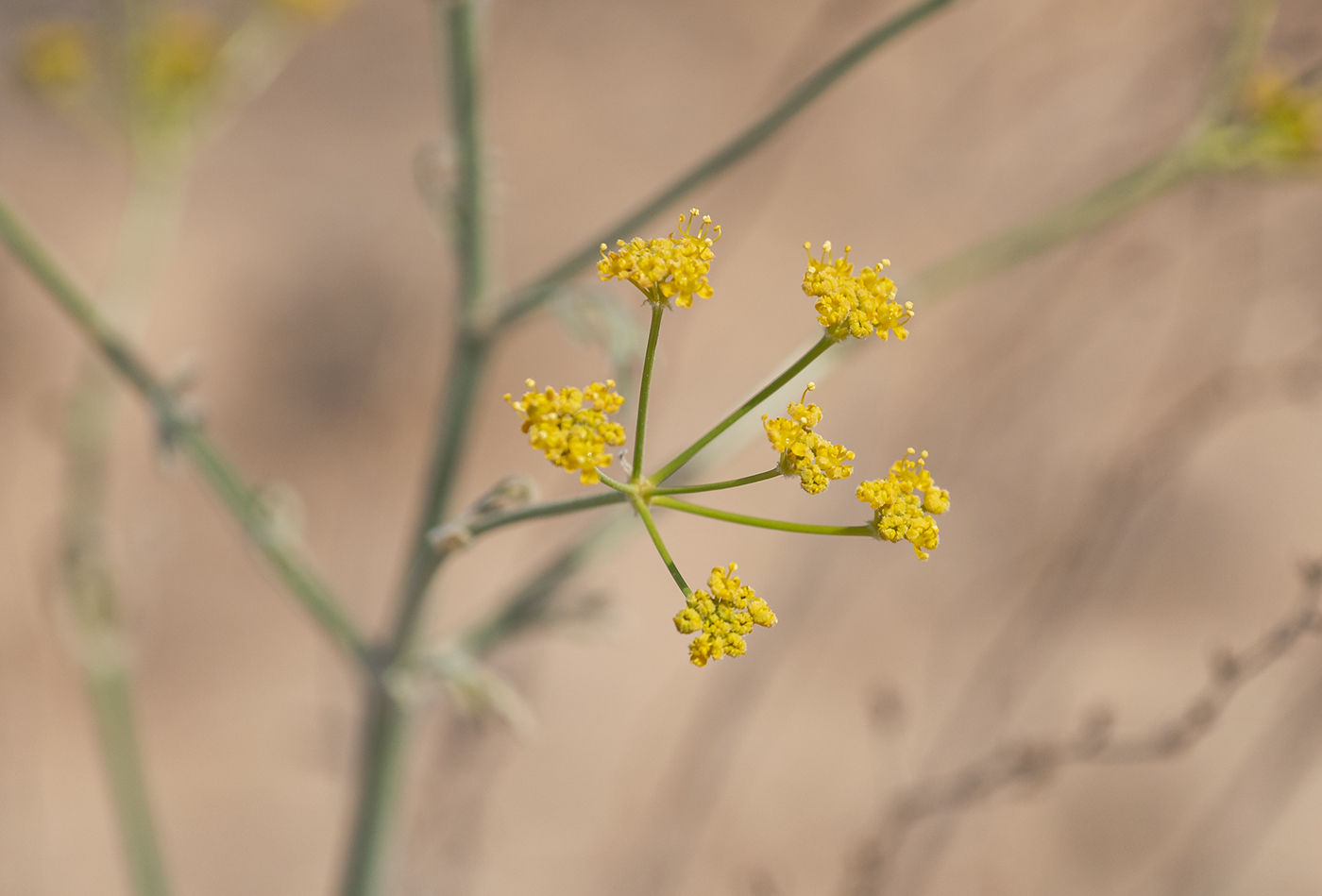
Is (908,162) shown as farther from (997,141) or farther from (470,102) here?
(470,102)

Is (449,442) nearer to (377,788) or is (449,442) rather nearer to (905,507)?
(377,788)

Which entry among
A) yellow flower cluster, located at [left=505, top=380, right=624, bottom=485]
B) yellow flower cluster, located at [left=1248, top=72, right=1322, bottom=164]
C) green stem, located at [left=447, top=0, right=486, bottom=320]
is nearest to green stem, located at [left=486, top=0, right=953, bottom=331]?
green stem, located at [left=447, top=0, right=486, bottom=320]

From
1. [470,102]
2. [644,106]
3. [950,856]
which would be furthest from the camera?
[644,106]

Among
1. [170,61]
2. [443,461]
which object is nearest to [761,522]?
[443,461]

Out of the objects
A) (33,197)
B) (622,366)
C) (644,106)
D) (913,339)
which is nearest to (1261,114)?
(622,366)

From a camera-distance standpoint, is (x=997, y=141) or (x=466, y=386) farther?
(x=997, y=141)

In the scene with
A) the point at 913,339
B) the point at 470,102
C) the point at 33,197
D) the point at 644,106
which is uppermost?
the point at 33,197
